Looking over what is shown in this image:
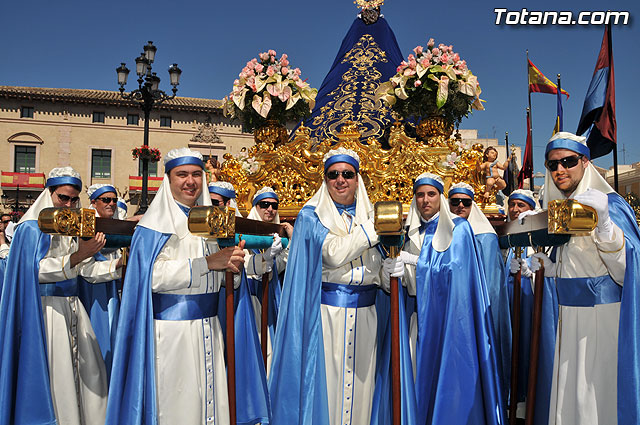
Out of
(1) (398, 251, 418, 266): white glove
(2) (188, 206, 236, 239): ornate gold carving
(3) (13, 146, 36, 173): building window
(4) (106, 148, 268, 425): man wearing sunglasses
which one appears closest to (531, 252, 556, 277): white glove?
(1) (398, 251, 418, 266): white glove

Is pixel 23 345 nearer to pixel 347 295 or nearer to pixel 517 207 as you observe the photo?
pixel 347 295

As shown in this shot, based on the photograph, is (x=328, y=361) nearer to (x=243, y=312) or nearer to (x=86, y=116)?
(x=243, y=312)

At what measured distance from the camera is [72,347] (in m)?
3.87

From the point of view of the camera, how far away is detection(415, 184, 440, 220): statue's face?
3912 mm

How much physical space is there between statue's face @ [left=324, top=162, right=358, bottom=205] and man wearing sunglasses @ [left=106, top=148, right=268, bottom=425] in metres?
1.00

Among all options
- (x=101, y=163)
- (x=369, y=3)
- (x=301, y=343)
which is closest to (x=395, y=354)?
(x=301, y=343)

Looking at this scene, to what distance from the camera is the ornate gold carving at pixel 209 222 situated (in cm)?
268

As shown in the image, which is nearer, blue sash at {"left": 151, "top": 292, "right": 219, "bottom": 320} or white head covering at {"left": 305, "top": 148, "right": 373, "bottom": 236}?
blue sash at {"left": 151, "top": 292, "right": 219, "bottom": 320}

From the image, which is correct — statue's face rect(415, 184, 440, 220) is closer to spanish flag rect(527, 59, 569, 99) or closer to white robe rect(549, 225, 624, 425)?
white robe rect(549, 225, 624, 425)

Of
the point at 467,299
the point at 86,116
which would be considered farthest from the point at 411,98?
the point at 86,116

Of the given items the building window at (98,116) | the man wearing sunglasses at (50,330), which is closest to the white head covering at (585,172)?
the man wearing sunglasses at (50,330)

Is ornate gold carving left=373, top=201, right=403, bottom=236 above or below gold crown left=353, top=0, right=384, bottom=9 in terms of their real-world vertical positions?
below

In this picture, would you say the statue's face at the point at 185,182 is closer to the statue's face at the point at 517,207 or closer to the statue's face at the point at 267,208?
the statue's face at the point at 267,208

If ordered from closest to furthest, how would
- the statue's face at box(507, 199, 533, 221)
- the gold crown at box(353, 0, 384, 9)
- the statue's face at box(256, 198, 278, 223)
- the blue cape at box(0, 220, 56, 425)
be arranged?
the blue cape at box(0, 220, 56, 425), the statue's face at box(256, 198, 278, 223), the statue's face at box(507, 199, 533, 221), the gold crown at box(353, 0, 384, 9)
